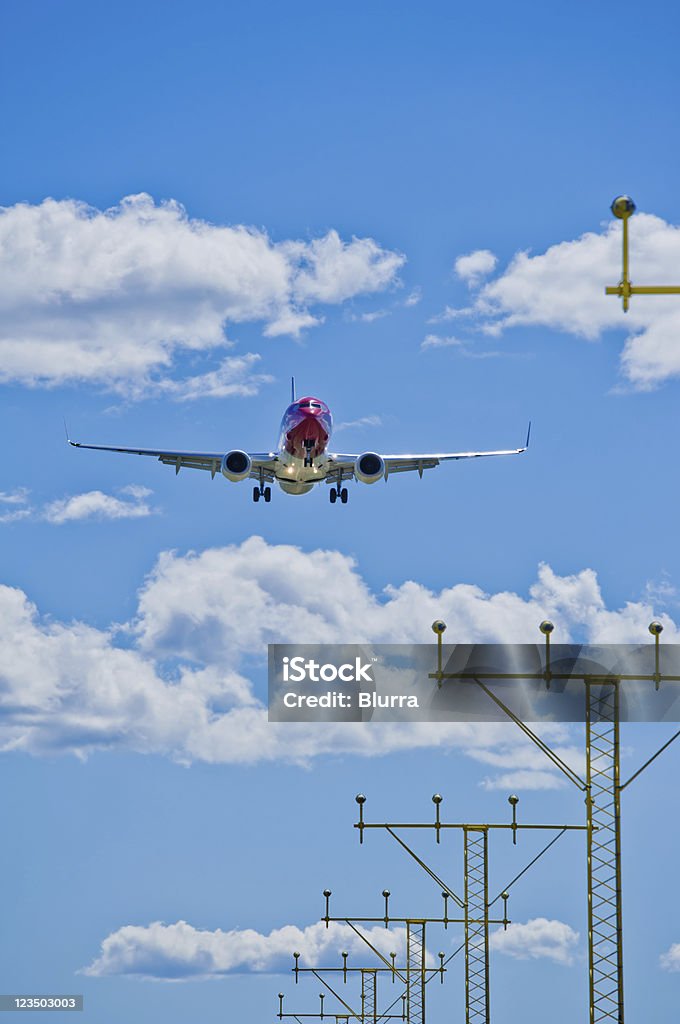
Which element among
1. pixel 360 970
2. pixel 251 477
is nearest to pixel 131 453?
pixel 251 477

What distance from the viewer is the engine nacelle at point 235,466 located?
70.9 m

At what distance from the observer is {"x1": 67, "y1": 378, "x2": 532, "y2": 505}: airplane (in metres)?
69.8

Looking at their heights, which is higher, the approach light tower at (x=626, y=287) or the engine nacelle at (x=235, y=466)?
the engine nacelle at (x=235, y=466)

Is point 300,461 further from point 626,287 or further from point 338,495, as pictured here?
point 626,287

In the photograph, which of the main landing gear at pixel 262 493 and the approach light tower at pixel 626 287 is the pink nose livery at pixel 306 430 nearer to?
the main landing gear at pixel 262 493

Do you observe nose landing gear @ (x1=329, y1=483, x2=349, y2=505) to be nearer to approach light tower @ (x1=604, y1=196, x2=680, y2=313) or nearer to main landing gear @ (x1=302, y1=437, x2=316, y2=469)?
main landing gear @ (x1=302, y1=437, x2=316, y2=469)

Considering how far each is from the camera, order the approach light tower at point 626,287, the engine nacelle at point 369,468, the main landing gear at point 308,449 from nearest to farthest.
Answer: the approach light tower at point 626,287 → the main landing gear at point 308,449 → the engine nacelle at point 369,468

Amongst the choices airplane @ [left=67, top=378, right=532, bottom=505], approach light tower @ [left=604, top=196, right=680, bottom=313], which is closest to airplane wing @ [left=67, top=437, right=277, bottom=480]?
airplane @ [left=67, top=378, right=532, bottom=505]

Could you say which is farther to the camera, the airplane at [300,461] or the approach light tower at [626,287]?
the airplane at [300,461]

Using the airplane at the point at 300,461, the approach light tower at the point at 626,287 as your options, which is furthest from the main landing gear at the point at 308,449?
the approach light tower at the point at 626,287

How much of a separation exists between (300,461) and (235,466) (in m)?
2.35

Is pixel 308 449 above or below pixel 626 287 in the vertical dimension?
above

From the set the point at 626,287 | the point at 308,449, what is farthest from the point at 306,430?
the point at 626,287

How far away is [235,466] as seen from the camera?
7100 centimetres
